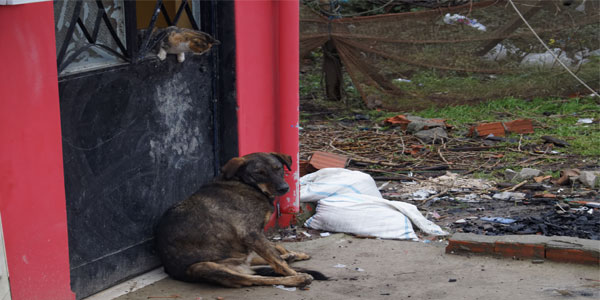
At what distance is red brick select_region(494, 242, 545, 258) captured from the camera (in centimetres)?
531

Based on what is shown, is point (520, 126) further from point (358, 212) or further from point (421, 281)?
point (421, 281)

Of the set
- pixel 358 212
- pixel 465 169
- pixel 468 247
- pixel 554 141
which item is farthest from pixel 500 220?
pixel 554 141

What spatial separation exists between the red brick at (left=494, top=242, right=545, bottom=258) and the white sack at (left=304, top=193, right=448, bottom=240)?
3.03ft

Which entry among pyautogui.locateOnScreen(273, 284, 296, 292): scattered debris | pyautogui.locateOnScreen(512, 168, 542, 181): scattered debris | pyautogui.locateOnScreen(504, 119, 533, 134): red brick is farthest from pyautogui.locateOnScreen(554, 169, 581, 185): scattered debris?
pyautogui.locateOnScreen(273, 284, 296, 292): scattered debris

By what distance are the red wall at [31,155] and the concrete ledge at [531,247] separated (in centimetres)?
304

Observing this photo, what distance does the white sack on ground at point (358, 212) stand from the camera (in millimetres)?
6348

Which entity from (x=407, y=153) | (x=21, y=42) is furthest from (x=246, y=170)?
(x=407, y=153)

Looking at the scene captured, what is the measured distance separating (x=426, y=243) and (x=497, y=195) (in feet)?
5.32

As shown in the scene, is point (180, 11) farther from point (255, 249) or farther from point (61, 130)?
point (255, 249)

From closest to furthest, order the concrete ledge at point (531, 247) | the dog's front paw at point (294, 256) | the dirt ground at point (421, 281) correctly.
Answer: the dirt ground at point (421, 281) < the concrete ledge at point (531, 247) < the dog's front paw at point (294, 256)

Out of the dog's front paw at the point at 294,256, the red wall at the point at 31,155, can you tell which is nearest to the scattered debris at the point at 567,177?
the dog's front paw at the point at 294,256

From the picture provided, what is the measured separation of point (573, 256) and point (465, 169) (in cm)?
328

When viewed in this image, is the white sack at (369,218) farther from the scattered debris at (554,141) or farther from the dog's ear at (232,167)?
the scattered debris at (554,141)

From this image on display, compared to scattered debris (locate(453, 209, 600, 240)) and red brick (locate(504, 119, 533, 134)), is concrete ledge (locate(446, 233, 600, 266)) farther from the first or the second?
red brick (locate(504, 119, 533, 134))
